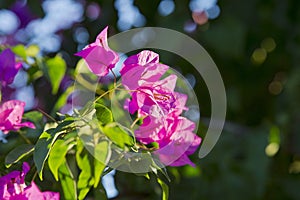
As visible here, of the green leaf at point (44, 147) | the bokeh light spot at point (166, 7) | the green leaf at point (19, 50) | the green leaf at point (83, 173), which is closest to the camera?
the green leaf at point (44, 147)

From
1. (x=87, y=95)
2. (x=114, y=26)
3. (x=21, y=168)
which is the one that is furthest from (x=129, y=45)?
(x=21, y=168)

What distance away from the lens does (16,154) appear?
2.99 feet

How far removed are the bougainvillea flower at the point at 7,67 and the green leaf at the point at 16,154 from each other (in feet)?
0.51

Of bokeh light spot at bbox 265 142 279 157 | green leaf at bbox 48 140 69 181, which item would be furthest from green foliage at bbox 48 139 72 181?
bokeh light spot at bbox 265 142 279 157

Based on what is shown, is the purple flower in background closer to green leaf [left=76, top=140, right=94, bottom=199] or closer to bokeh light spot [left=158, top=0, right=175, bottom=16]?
bokeh light spot [left=158, top=0, right=175, bottom=16]

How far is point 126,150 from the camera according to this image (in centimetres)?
87

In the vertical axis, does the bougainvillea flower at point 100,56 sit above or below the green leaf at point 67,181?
above

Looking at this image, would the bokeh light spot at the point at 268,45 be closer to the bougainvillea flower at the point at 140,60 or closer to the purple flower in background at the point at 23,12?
the purple flower in background at the point at 23,12

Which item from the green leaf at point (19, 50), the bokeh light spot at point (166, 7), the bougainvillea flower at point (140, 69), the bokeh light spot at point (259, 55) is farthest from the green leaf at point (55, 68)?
the bokeh light spot at point (259, 55)

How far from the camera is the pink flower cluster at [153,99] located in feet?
2.85

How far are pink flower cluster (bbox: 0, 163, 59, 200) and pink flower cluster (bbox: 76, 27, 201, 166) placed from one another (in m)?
0.14

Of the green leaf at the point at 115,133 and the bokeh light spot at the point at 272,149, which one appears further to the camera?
the bokeh light spot at the point at 272,149

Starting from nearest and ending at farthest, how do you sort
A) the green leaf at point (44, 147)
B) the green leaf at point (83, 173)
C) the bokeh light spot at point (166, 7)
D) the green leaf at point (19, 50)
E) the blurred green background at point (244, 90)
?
the green leaf at point (44, 147), the green leaf at point (83, 173), the green leaf at point (19, 50), the blurred green background at point (244, 90), the bokeh light spot at point (166, 7)

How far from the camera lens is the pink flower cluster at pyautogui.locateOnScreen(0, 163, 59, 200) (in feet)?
2.84
